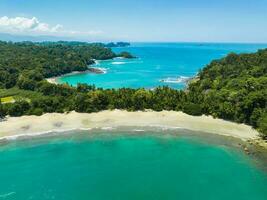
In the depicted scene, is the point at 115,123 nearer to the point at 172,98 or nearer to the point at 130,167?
the point at 172,98

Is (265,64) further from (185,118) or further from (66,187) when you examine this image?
(66,187)

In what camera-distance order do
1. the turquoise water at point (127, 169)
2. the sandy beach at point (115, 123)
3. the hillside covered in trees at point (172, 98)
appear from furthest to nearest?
1. the hillside covered in trees at point (172, 98)
2. the sandy beach at point (115, 123)
3. the turquoise water at point (127, 169)

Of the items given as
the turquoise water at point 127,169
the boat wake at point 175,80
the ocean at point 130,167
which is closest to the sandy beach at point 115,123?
the ocean at point 130,167

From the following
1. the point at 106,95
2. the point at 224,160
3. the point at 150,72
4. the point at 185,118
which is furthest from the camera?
the point at 150,72

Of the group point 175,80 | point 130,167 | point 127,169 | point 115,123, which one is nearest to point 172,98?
point 115,123

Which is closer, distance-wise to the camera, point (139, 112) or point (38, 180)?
point (38, 180)

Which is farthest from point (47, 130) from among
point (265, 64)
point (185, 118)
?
point (265, 64)

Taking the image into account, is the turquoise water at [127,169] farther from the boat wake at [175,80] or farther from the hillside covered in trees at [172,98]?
the boat wake at [175,80]
